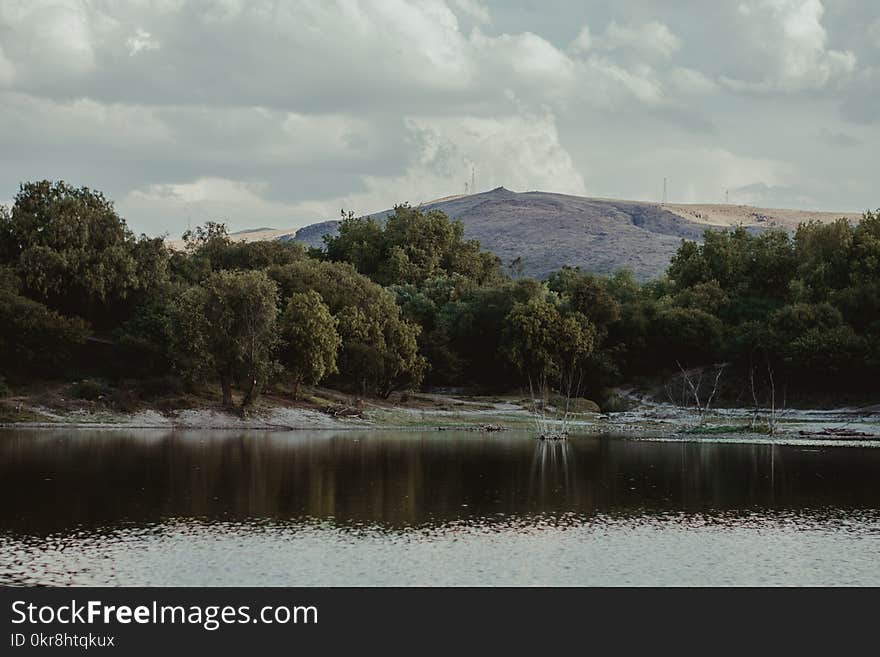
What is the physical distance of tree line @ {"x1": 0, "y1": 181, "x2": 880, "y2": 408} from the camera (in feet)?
267

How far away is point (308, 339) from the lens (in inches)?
3280

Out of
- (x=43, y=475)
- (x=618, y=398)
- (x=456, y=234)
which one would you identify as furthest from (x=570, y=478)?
(x=456, y=234)

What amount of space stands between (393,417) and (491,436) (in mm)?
11870

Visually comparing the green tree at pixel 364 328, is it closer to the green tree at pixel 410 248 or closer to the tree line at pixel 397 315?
the tree line at pixel 397 315

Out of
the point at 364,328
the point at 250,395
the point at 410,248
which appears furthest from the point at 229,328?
the point at 410,248

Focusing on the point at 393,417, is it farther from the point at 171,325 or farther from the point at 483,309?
the point at 483,309

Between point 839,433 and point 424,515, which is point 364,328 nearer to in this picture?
point 839,433

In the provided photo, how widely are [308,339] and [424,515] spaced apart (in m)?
45.7

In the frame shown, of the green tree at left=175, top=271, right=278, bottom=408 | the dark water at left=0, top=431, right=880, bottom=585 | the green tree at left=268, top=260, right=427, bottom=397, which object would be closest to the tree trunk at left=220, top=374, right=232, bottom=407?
the green tree at left=175, top=271, right=278, bottom=408

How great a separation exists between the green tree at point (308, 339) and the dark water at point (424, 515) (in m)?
19.3

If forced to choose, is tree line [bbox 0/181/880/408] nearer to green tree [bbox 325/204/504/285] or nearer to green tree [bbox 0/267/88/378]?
A: green tree [bbox 0/267/88/378]

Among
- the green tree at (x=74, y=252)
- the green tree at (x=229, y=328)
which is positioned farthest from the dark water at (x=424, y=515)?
the green tree at (x=74, y=252)

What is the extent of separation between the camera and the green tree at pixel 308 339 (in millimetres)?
83250

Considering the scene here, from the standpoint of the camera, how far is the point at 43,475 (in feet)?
154
